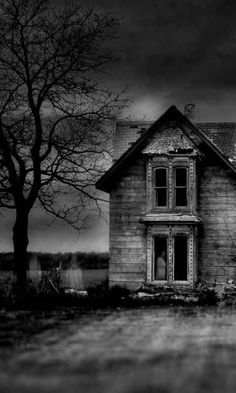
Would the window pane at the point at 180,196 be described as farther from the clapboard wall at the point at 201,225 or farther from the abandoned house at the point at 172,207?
the clapboard wall at the point at 201,225

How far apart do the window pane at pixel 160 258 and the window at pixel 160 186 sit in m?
1.73

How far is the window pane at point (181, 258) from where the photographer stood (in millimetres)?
29406

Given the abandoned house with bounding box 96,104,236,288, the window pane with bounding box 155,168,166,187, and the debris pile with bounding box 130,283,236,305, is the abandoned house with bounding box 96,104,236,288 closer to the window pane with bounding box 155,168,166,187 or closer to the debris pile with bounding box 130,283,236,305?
the window pane with bounding box 155,168,166,187

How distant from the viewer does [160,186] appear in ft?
98.4

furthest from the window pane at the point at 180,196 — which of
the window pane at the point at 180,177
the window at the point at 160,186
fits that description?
the window at the point at 160,186

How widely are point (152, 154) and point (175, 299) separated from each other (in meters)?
7.28

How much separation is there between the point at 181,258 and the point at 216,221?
2308 mm

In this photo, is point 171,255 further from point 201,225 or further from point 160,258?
point 201,225

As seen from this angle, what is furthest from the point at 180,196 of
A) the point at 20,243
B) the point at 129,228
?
the point at 20,243

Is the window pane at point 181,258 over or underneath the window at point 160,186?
underneath

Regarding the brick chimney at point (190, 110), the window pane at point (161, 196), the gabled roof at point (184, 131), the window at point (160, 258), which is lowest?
the window at point (160, 258)

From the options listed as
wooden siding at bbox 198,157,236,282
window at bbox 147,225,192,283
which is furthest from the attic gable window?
window at bbox 147,225,192,283

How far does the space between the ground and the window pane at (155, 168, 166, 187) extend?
1129cm

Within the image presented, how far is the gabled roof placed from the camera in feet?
95.8
